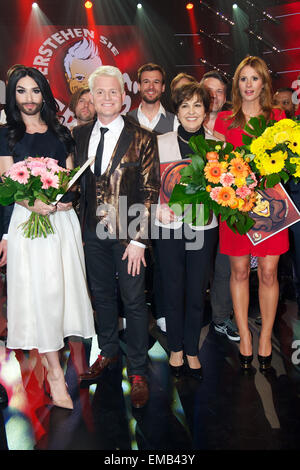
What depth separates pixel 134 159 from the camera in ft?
7.18

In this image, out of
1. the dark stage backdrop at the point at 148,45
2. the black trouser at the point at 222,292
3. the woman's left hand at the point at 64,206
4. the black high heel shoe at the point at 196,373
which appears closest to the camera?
the woman's left hand at the point at 64,206

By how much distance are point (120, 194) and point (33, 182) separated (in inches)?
18.4

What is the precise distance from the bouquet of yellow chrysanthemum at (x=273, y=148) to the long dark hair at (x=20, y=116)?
968 mm

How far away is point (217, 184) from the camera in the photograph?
6.94ft

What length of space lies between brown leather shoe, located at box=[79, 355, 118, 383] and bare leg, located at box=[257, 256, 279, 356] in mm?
962

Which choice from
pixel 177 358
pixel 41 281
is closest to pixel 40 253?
pixel 41 281

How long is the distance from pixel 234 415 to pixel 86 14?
7.08 metres

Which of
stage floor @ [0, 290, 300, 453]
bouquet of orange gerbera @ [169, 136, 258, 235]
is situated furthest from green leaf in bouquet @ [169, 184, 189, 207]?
stage floor @ [0, 290, 300, 453]

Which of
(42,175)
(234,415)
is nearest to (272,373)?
(234,415)

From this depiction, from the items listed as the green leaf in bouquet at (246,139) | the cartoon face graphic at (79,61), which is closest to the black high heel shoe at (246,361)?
the green leaf in bouquet at (246,139)

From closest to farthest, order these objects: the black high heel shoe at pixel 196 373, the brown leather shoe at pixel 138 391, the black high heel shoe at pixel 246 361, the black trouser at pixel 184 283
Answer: the brown leather shoe at pixel 138 391 → the black trouser at pixel 184 283 → the black high heel shoe at pixel 196 373 → the black high heel shoe at pixel 246 361

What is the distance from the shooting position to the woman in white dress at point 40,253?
2078 millimetres

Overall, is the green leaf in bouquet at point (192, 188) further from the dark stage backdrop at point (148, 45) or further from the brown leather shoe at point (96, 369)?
the dark stage backdrop at point (148, 45)
